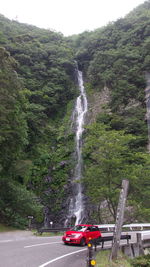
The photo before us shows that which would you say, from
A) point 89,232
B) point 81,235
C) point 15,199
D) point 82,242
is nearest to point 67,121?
point 15,199

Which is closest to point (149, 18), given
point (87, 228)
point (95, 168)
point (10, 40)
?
point (10, 40)

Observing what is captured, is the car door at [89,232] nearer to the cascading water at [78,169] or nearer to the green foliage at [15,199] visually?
the cascading water at [78,169]

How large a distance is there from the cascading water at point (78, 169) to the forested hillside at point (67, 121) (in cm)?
77

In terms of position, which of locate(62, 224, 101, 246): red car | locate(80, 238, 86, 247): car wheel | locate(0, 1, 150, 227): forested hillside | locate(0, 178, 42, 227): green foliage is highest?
locate(0, 1, 150, 227): forested hillside

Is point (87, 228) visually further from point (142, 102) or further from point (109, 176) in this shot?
point (142, 102)

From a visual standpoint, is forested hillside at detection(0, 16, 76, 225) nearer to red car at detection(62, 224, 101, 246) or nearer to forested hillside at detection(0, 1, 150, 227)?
forested hillside at detection(0, 1, 150, 227)

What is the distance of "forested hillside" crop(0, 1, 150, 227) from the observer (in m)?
15.7

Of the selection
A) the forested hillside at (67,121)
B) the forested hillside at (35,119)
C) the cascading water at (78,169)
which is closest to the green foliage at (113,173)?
the forested hillside at (67,121)

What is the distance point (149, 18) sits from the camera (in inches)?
1604

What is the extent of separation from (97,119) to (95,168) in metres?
16.9

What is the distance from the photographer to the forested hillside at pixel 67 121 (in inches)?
618

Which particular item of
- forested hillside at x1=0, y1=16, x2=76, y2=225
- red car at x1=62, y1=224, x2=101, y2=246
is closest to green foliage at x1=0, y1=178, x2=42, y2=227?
forested hillside at x1=0, y1=16, x2=76, y2=225

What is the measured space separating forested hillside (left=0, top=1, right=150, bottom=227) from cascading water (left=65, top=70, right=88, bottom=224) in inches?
30.3

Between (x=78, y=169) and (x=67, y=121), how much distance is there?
11.5m
